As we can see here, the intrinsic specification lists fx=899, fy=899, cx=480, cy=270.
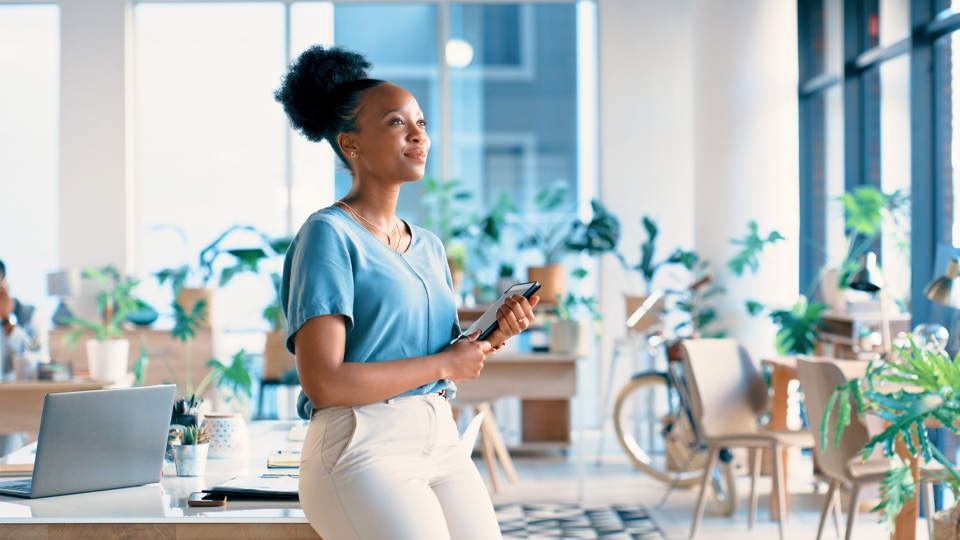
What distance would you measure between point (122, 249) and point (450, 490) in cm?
602

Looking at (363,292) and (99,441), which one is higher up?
(363,292)

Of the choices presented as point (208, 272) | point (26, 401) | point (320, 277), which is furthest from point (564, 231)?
point (320, 277)

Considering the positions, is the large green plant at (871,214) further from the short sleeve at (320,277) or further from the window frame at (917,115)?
the short sleeve at (320,277)

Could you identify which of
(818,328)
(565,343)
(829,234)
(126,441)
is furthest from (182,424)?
(829,234)

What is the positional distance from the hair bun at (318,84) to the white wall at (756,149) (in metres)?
4.42

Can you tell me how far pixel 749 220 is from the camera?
560 centimetres

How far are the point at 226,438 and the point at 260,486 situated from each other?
427mm

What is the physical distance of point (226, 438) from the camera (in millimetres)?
2102

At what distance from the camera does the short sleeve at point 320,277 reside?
125 cm

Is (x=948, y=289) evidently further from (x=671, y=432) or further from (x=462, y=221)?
(x=462, y=221)

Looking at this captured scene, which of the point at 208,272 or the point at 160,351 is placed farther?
the point at 208,272

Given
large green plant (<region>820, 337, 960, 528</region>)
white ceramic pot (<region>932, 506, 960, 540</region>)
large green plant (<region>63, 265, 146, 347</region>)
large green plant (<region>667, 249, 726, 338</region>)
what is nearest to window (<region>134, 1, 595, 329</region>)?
large green plant (<region>63, 265, 146, 347</region>)

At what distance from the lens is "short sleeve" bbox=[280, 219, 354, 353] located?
4.12 ft

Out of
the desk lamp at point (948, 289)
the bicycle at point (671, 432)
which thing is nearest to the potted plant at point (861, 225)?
the bicycle at point (671, 432)
